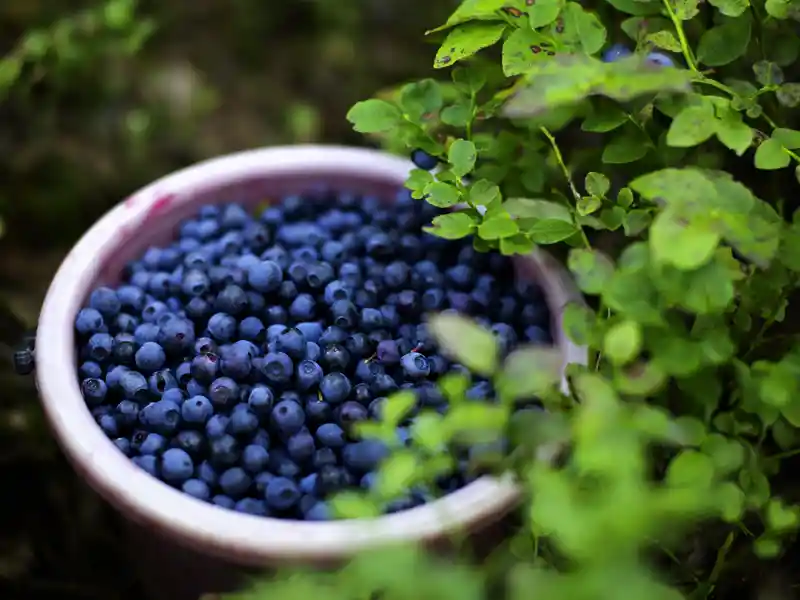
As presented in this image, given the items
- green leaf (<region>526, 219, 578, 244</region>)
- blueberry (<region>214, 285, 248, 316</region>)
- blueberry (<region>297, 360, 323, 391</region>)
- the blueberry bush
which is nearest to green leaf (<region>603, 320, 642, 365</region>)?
the blueberry bush

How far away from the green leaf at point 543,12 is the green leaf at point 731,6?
146mm

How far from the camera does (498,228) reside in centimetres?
85

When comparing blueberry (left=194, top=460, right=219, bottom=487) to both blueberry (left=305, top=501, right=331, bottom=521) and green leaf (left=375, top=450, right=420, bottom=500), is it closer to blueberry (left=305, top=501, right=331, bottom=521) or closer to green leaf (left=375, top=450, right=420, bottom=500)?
blueberry (left=305, top=501, right=331, bottom=521)

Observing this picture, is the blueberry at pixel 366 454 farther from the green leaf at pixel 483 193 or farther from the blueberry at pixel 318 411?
the green leaf at pixel 483 193

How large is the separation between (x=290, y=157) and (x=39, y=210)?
606mm

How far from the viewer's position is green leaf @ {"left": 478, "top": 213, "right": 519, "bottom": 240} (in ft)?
2.79

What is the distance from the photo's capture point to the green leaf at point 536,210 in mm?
856

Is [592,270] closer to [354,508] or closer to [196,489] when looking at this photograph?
[354,508]

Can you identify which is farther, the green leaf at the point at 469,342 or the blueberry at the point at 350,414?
the blueberry at the point at 350,414

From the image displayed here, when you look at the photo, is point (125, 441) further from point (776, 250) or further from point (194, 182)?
point (776, 250)

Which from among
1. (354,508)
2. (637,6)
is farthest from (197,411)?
(637,6)

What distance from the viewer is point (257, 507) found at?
835 mm

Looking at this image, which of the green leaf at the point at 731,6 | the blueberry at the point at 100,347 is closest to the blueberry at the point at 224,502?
the blueberry at the point at 100,347

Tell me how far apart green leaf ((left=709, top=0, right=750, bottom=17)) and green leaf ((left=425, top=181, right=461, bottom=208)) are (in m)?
0.30
